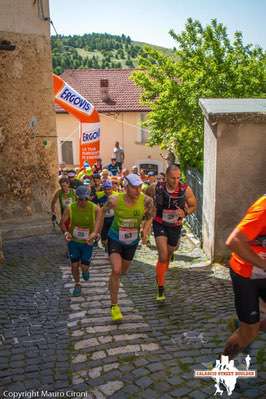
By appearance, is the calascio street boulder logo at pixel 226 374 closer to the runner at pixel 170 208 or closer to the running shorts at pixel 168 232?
the runner at pixel 170 208

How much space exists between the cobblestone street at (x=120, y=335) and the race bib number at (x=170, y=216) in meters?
1.04

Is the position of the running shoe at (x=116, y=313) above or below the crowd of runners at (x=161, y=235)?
below

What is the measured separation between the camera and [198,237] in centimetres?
1104

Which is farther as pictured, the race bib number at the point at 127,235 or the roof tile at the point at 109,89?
the roof tile at the point at 109,89

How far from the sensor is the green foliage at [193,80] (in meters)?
18.4

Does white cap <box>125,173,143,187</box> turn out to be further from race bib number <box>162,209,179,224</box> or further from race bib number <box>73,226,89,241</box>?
race bib number <box>73,226,89,241</box>

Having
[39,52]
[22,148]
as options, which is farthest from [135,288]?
[39,52]

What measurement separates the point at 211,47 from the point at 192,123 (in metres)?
3.31

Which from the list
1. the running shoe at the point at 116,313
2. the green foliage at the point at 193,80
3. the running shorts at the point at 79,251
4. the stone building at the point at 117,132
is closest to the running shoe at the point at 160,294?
the running shoe at the point at 116,313


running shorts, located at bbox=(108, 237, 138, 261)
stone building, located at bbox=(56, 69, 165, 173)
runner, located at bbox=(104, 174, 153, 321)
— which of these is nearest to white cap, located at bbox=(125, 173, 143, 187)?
runner, located at bbox=(104, 174, 153, 321)

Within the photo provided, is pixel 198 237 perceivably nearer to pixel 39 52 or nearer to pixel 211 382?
pixel 39 52

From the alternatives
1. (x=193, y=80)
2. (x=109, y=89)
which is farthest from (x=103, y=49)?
(x=193, y=80)

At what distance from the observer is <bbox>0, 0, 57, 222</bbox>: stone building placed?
11.4m

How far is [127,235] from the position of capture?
5.96 m
